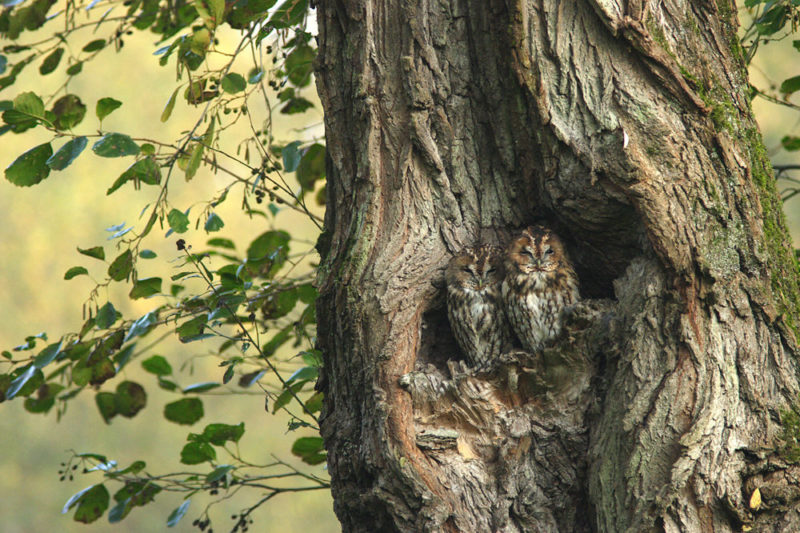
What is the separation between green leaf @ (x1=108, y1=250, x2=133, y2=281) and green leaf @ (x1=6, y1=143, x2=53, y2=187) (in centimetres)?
33

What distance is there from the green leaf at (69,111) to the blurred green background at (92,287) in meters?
5.03

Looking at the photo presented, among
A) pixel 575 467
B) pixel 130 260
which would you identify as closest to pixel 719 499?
pixel 575 467

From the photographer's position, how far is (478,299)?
7.53 feet

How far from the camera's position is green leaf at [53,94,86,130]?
2.18 m

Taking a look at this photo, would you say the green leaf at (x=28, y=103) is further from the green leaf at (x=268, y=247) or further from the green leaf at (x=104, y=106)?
the green leaf at (x=268, y=247)

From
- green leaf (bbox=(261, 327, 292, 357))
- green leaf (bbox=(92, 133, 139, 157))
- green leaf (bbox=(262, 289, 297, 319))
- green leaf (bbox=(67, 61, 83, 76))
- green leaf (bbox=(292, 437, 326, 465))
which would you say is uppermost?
green leaf (bbox=(67, 61, 83, 76))

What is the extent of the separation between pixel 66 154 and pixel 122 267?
403 millimetres

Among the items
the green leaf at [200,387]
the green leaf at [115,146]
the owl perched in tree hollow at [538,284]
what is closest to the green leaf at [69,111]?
the green leaf at [115,146]

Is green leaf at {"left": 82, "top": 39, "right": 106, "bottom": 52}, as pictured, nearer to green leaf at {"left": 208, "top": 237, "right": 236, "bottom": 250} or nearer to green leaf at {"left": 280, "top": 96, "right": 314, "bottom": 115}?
green leaf at {"left": 280, "top": 96, "right": 314, "bottom": 115}

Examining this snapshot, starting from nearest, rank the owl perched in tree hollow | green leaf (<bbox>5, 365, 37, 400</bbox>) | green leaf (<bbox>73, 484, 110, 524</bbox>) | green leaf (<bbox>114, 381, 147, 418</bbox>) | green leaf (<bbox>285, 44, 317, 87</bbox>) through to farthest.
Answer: the owl perched in tree hollow < green leaf (<bbox>5, 365, 37, 400</bbox>) < green leaf (<bbox>73, 484, 110, 524</bbox>) < green leaf (<bbox>114, 381, 147, 418</bbox>) < green leaf (<bbox>285, 44, 317, 87</bbox>)

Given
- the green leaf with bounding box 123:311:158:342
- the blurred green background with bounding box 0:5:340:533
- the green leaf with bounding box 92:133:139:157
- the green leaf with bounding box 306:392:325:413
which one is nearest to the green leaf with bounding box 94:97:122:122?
the green leaf with bounding box 92:133:139:157

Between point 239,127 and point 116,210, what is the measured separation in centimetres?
190

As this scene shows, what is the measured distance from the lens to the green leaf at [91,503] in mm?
2639

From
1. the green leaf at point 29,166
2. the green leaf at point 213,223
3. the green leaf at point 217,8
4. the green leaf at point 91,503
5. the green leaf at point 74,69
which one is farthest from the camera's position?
the green leaf at point 74,69
